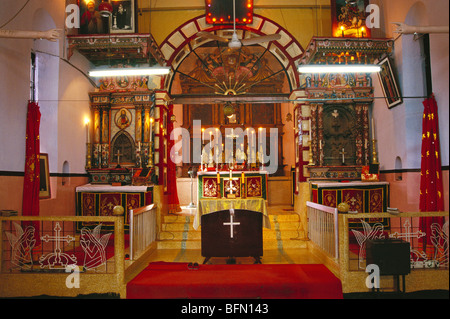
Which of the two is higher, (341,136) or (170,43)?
(170,43)

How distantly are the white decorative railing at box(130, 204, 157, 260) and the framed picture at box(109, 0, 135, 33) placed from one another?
5197mm

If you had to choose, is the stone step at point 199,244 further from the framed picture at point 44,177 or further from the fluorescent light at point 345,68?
the fluorescent light at point 345,68

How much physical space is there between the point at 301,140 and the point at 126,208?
522 cm

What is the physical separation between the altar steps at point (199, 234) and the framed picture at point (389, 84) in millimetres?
3781

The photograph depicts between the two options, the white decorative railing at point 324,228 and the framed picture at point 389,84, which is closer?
the white decorative railing at point 324,228

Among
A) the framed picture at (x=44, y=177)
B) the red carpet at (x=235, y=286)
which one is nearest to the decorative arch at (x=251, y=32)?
the framed picture at (x=44, y=177)

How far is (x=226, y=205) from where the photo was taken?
6.70 metres

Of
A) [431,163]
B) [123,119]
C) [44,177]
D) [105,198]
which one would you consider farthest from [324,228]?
[123,119]

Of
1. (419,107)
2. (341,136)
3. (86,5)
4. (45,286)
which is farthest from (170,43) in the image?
(45,286)

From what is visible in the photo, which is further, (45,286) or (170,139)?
(170,139)

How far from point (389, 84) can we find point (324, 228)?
4.45 metres

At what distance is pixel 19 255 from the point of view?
5742mm

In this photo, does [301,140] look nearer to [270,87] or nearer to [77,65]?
[270,87]

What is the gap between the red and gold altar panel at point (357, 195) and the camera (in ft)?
30.1
